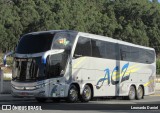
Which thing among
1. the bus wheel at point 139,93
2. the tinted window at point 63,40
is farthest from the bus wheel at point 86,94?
the bus wheel at point 139,93

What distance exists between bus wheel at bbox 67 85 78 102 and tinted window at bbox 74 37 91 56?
182cm

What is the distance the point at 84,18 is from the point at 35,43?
62.2 m

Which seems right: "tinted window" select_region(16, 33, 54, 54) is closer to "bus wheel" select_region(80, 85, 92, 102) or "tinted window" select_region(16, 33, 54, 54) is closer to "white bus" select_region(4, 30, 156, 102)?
"white bus" select_region(4, 30, 156, 102)

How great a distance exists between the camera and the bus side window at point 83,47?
72.3ft

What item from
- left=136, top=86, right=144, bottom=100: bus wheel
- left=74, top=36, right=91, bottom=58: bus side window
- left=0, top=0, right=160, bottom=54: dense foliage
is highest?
left=0, top=0, right=160, bottom=54: dense foliage

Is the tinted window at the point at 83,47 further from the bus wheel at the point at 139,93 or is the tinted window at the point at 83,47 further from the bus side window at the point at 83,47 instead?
the bus wheel at the point at 139,93

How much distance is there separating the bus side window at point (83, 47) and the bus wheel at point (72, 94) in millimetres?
1717

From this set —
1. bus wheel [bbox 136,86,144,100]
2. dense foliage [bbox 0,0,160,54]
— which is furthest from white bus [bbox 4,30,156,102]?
dense foliage [bbox 0,0,160,54]

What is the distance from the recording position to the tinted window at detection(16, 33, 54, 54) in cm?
2073

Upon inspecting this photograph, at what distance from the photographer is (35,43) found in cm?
2102

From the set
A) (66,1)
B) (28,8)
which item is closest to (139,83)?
(28,8)

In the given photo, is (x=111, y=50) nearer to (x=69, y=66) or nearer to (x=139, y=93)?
(x=69, y=66)

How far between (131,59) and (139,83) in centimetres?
196

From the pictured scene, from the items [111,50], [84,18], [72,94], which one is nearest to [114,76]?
[111,50]
